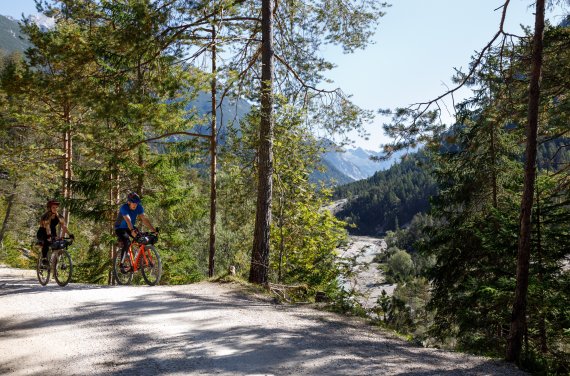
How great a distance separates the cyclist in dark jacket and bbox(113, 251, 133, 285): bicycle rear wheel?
1.39 m

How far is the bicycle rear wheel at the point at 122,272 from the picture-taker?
946 centimetres

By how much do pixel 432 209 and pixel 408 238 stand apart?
11763cm

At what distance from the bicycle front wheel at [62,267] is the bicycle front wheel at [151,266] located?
172 centimetres

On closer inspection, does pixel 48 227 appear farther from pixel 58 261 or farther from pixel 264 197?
pixel 264 197

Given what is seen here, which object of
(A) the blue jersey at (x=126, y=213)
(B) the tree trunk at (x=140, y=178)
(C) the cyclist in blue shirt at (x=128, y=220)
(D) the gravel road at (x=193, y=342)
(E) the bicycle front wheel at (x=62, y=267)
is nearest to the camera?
(D) the gravel road at (x=193, y=342)

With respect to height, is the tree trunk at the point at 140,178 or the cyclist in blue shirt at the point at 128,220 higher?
the tree trunk at the point at 140,178

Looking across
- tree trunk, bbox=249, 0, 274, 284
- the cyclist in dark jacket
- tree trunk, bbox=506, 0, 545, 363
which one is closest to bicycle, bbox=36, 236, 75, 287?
the cyclist in dark jacket

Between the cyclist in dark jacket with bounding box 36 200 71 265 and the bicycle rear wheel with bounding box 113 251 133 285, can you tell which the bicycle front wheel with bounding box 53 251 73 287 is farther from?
the bicycle rear wheel with bounding box 113 251 133 285

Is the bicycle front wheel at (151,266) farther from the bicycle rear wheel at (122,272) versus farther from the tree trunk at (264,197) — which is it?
the tree trunk at (264,197)

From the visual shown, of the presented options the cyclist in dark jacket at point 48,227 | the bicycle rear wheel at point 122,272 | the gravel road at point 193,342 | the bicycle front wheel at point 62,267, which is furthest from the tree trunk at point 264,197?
the cyclist in dark jacket at point 48,227

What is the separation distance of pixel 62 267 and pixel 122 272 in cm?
148

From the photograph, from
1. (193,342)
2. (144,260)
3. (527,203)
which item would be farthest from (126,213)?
(527,203)

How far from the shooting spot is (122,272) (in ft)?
31.0

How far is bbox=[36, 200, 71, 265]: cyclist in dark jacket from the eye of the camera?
9.54 metres
